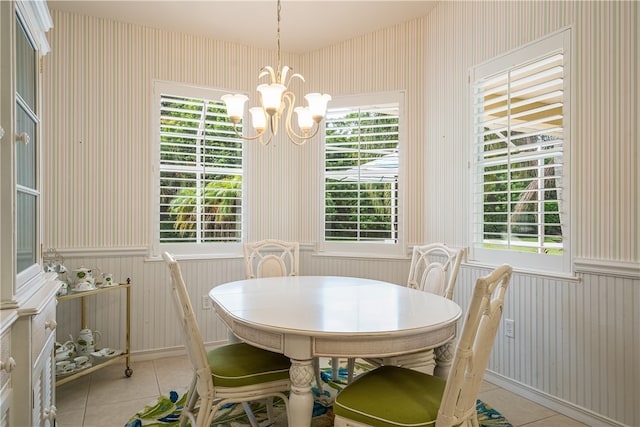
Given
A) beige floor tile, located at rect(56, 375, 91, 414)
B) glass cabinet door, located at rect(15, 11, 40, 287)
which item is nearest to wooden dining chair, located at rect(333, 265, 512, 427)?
glass cabinet door, located at rect(15, 11, 40, 287)

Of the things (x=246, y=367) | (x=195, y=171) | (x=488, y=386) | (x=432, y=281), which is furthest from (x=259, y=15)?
(x=488, y=386)

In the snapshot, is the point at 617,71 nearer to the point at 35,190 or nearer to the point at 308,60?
the point at 308,60

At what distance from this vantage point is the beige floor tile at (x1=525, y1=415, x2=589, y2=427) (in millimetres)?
2367

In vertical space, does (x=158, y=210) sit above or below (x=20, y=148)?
below

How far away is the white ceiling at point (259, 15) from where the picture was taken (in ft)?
10.7

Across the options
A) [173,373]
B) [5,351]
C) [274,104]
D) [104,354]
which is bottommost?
[173,373]

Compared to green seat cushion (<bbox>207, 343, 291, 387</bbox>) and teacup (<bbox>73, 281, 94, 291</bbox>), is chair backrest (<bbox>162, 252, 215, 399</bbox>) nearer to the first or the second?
green seat cushion (<bbox>207, 343, 291, 387</bbox>)

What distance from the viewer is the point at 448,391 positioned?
1430mm

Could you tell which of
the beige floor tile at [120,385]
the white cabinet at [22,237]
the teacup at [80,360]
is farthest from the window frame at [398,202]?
the white cabinet at [22,237]

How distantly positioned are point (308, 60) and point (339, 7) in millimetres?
882

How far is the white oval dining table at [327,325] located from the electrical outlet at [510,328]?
927mm

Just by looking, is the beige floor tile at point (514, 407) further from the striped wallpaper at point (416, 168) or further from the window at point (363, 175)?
the window at point (363, 175)

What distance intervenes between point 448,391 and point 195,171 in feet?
9.81

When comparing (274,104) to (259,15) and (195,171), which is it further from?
(195,171)
